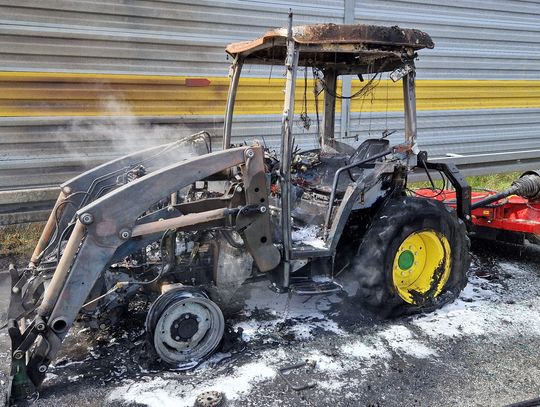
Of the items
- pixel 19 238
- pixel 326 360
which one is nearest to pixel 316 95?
pixel 326 360

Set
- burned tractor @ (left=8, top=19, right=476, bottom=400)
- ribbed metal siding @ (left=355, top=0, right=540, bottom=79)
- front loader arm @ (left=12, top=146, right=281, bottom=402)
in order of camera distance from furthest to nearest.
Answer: ribbed metal siding @ (left=355, top=0, right=540, bottom=79) < burned tractor @ (left=8, top=19, right=476, bottom=400) < front loader arm @ (left=12, top=146, right=281, bottom=402)

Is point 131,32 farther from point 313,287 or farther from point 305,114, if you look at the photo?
point 313,287

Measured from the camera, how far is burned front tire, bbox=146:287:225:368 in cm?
349

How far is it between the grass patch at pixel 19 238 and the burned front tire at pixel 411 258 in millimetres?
4116

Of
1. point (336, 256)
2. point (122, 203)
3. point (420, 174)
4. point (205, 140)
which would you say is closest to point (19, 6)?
point (205, 140)

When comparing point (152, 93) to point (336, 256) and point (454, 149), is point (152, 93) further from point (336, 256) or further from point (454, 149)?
point (454, 149)

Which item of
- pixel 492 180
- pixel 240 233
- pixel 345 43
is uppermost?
pixel 345 43

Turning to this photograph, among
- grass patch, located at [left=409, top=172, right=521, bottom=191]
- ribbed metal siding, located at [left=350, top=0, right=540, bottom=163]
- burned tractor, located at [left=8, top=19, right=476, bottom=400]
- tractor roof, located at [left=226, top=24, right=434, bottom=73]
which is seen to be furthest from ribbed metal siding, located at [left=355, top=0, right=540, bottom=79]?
burned tractor, located at [left=8, top=19, right=476, bottom=400]

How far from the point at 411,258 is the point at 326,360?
4.03 feet

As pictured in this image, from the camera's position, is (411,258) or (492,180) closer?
(411,258)

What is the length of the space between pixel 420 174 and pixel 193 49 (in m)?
4.24

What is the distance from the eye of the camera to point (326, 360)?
3.71 metres

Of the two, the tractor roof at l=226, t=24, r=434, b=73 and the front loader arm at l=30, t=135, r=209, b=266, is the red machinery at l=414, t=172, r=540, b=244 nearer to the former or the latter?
the tractor roof at l=226, t=24, r=434, b=73

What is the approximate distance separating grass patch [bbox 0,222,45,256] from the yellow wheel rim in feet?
14.1
